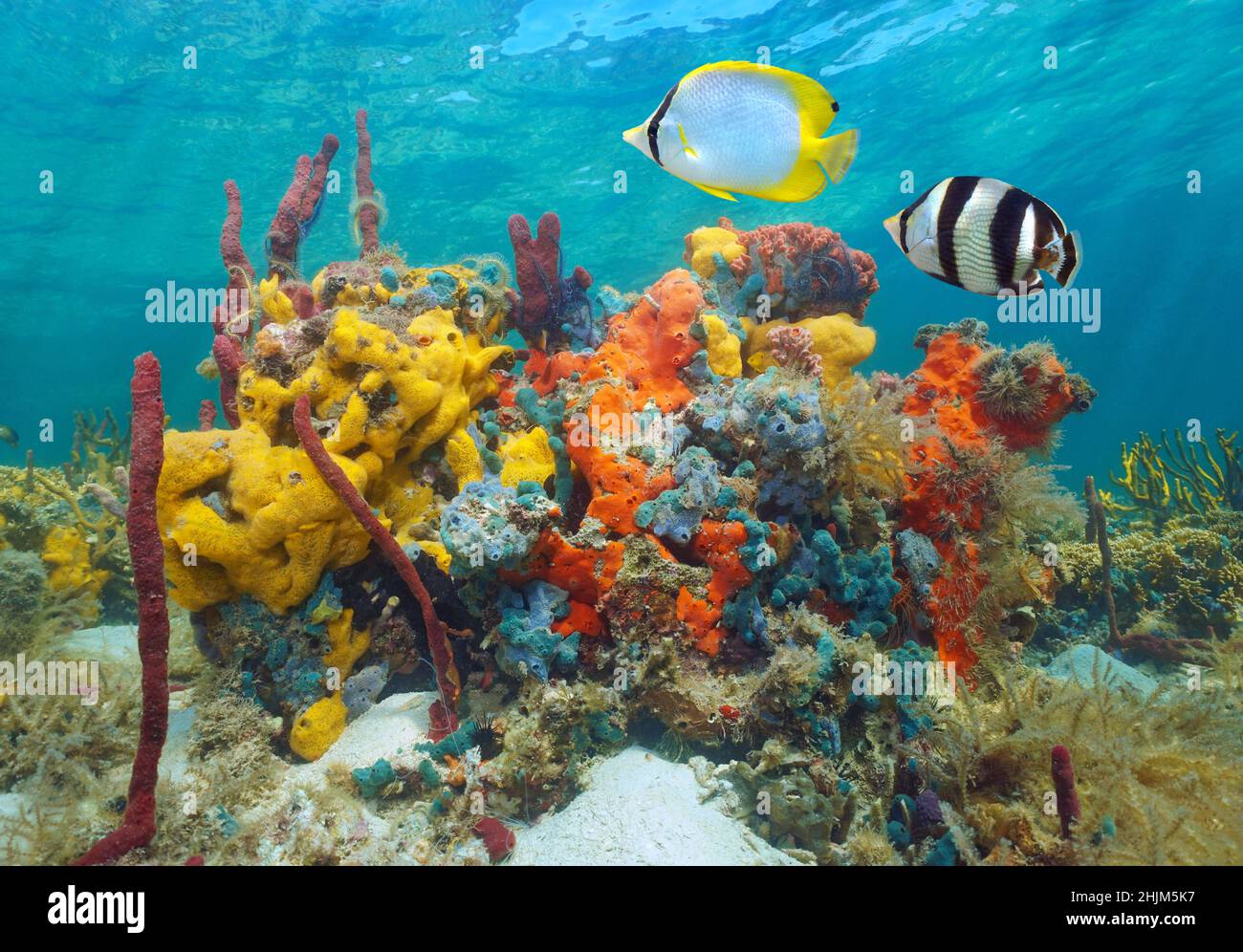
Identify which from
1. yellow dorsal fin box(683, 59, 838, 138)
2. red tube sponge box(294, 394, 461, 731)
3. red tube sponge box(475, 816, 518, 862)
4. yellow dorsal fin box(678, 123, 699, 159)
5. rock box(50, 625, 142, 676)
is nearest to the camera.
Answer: yellow dorsal fin box(683, 59, 838, 138)

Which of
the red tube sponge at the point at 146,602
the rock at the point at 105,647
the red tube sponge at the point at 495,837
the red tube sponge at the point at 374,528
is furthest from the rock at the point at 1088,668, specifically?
the rock at the point at 105,647

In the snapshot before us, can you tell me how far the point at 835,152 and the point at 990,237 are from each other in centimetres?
66

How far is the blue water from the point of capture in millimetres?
16266

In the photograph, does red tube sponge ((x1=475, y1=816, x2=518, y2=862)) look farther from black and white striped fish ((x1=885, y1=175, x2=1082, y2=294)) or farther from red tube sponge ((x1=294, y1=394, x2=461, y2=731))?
black and white striped fish ((x1=885, y1=175, x2=1082, y2=294))

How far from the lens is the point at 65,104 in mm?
17859

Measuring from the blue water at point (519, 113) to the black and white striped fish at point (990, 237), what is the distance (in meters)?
11.2

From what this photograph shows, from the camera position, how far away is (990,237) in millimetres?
2125

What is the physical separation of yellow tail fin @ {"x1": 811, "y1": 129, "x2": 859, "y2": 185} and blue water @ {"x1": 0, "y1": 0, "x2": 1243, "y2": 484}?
10.9 metres

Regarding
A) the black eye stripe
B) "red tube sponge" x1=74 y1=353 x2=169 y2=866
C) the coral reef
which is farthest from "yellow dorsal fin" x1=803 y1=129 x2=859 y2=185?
"red tube sponge" x1=74 y1=353 x2=169 y2=866

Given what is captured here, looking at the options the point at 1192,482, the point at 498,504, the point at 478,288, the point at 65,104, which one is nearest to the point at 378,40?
the point at 65,104

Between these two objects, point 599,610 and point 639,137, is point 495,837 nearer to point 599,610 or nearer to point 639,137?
point 599,610

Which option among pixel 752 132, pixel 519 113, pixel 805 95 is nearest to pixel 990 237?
pixel 805 95

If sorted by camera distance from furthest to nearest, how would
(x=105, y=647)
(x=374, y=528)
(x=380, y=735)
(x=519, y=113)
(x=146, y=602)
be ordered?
1. (x=519, y=113)
2. (x=105, y=647)
3. (x=380, y=735)
4. (x=374, y=528)
5. (x=146, y=602)
